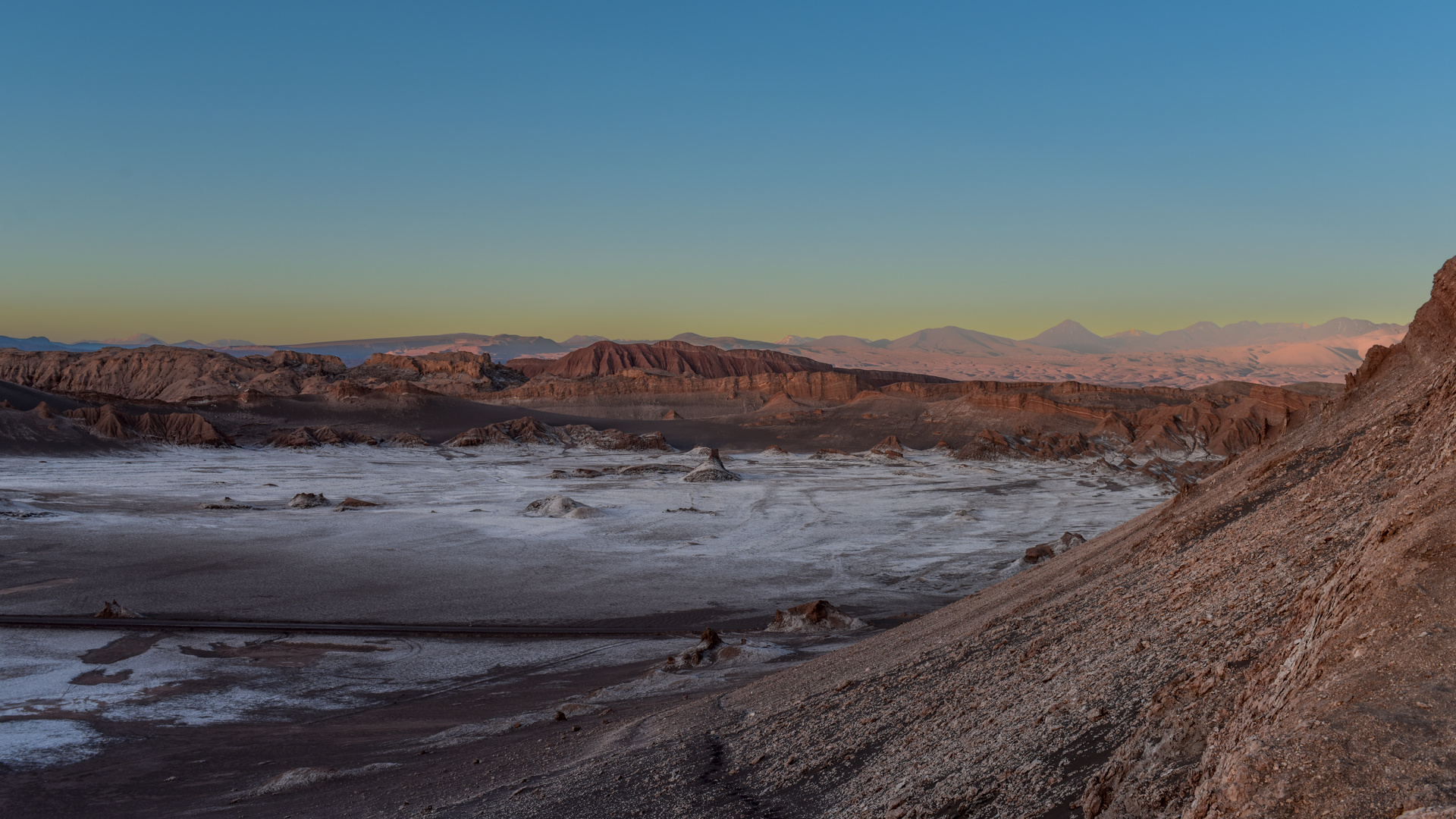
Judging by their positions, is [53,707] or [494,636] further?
[494,636]

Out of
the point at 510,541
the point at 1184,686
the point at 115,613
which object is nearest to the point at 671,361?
the point at 510,541

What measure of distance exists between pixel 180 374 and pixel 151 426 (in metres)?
35.5

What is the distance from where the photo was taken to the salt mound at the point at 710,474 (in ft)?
128

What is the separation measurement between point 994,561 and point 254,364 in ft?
264

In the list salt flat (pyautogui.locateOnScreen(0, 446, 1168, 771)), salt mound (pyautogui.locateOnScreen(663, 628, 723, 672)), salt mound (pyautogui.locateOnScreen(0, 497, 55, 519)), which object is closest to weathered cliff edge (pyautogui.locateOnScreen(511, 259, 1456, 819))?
salt mound (pyautogui.locateOnScreen(663, 628, 723, 672))

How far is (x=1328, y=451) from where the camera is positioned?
6.81 metres

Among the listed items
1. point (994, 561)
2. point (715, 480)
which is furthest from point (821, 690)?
point (715, 480)

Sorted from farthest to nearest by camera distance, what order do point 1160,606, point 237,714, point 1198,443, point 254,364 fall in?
point 254,364, point 1198,443, point 237,714, point 1160,606

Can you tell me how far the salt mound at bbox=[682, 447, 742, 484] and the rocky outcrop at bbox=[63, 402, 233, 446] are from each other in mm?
29212

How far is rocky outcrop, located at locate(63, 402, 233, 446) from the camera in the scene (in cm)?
4766

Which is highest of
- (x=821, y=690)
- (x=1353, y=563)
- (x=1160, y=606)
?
(x=1353, y=563)

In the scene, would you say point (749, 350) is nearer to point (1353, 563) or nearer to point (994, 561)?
point (994, 561)

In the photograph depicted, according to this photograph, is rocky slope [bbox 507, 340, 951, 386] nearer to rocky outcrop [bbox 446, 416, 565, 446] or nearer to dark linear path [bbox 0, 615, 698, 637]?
rocky outcrop [bbox 446, 416, 565, 446]

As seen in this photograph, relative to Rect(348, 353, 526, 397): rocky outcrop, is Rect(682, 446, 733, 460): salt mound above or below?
below
